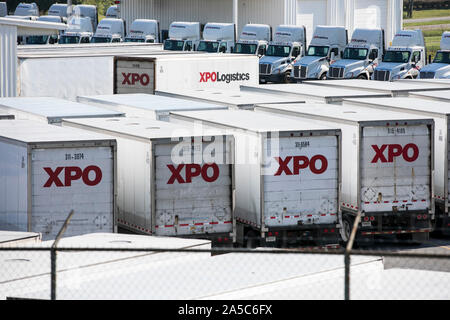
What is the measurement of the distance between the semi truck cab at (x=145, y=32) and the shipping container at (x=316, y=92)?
32.9 metres

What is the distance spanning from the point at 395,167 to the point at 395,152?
30 cm

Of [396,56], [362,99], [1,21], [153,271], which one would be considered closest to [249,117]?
[362,99]

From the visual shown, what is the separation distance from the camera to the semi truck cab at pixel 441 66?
4497 centimetres

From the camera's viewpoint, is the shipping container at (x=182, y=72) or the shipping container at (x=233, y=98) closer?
the shipping container at (x=233, y=98)

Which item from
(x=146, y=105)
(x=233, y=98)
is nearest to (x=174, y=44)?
(x=233, y=98)

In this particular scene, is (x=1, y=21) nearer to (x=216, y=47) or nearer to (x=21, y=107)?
(x=21, y=107)

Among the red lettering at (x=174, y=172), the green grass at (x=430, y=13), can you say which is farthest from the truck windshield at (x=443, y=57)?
the green grass at (x=430, y=13)

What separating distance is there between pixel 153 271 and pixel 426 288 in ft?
11.2

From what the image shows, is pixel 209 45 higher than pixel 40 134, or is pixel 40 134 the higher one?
pixel 209 45

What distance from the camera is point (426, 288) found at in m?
12.2

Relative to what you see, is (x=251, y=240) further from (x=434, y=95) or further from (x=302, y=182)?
(x=434, y=95)

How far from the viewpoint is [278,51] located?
54781 mm

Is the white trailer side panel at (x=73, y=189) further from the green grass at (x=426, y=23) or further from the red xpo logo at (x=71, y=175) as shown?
the green grass at (x=426, y=23)

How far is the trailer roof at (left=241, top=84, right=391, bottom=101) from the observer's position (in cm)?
2731
